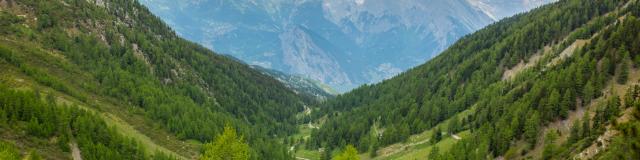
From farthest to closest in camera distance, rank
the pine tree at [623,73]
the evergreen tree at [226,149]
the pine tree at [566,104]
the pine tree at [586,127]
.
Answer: the pine tree at [623,73]
the pine tree at [566,104]
the pine tree at [586,127]
the evergreen tree at [226,149]

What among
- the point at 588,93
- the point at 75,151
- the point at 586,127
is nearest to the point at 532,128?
the point at 588,93

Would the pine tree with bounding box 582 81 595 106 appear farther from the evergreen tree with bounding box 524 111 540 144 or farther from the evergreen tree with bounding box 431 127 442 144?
the evergreen tree with bounding box 431 127 442 144

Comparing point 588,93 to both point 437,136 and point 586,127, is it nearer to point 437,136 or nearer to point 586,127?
point 586,127

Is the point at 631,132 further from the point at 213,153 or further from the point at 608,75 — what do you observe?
the point at 608,75

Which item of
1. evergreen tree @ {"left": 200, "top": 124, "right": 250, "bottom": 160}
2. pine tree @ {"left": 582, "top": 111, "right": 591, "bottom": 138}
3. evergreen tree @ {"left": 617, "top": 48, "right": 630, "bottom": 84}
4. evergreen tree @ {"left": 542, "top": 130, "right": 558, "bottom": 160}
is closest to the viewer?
evergreen tree @ {"left": 200, "top": 124, "right": 250, "bottom": 160}

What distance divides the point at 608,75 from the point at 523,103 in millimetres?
23707

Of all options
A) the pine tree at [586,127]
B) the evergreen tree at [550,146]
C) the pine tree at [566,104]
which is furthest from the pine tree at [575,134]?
the pine tree at [566,104]

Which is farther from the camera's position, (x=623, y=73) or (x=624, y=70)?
(x=624, y=70)

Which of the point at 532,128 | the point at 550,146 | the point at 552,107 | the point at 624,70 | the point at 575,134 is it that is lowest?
the point at 550,146

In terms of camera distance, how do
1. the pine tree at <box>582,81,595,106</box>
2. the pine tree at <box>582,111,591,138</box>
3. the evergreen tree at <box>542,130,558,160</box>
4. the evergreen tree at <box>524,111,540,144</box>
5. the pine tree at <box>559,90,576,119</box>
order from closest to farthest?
the pine tree at <box>582,111,591,138</box> → the evergreen tree at <box>542,130,558,160</box> → the evergreen tree at <box>524,111,540,144</box> → the pine tree at <box>559,90,576,119</box> → the pine tree at <box>582,81,595,106</box>

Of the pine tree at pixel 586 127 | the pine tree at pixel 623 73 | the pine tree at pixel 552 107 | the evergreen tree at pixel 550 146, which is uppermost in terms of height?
the pine tree at pixel 623 73

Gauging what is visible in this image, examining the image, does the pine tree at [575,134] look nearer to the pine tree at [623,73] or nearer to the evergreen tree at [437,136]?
the pine tree at [623,73]

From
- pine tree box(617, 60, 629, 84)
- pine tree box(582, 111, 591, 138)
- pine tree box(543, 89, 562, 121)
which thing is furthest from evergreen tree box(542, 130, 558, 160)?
pine tree box(617, 60, 629, 84)

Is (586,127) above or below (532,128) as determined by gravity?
below
